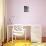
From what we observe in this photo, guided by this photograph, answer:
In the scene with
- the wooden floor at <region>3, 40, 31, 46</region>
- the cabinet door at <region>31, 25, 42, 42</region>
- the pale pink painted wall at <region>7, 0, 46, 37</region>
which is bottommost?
the wooden floor at <region>3, 40, 31, 46</region>

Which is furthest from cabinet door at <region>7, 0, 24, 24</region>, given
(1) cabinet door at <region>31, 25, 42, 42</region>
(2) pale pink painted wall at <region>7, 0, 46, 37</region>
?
(1) cabinet door at <region>31, 25, 42, 42</region>

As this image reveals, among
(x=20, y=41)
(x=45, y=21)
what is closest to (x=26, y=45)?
(x=20, y=41)

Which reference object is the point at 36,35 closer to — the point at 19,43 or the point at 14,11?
the point at 19,43

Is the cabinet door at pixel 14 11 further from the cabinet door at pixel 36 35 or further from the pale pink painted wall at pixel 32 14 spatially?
the cabinet door at pixel 36 35

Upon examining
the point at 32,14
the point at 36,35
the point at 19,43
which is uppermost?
the point at 32,14

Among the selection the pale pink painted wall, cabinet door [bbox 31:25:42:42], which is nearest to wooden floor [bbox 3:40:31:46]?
cabinet door [bbox 31:25:42:42]

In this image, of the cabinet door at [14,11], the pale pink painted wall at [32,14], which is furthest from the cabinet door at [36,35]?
the cabinet door at [14,11]

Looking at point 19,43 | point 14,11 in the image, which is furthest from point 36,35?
point 14,11

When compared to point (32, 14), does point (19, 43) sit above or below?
below

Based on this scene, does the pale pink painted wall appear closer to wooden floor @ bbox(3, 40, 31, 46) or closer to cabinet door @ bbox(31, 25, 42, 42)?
cabinet door @ bbox(31, 25, 42, 42)

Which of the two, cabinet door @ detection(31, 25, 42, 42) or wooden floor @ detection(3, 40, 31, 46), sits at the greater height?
cabinet door @ detection(31, 25, 42, 42)

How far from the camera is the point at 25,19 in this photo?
2.17 meters

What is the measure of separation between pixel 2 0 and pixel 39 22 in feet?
2.25

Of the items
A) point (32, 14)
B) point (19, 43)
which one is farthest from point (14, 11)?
point (19, 43)
